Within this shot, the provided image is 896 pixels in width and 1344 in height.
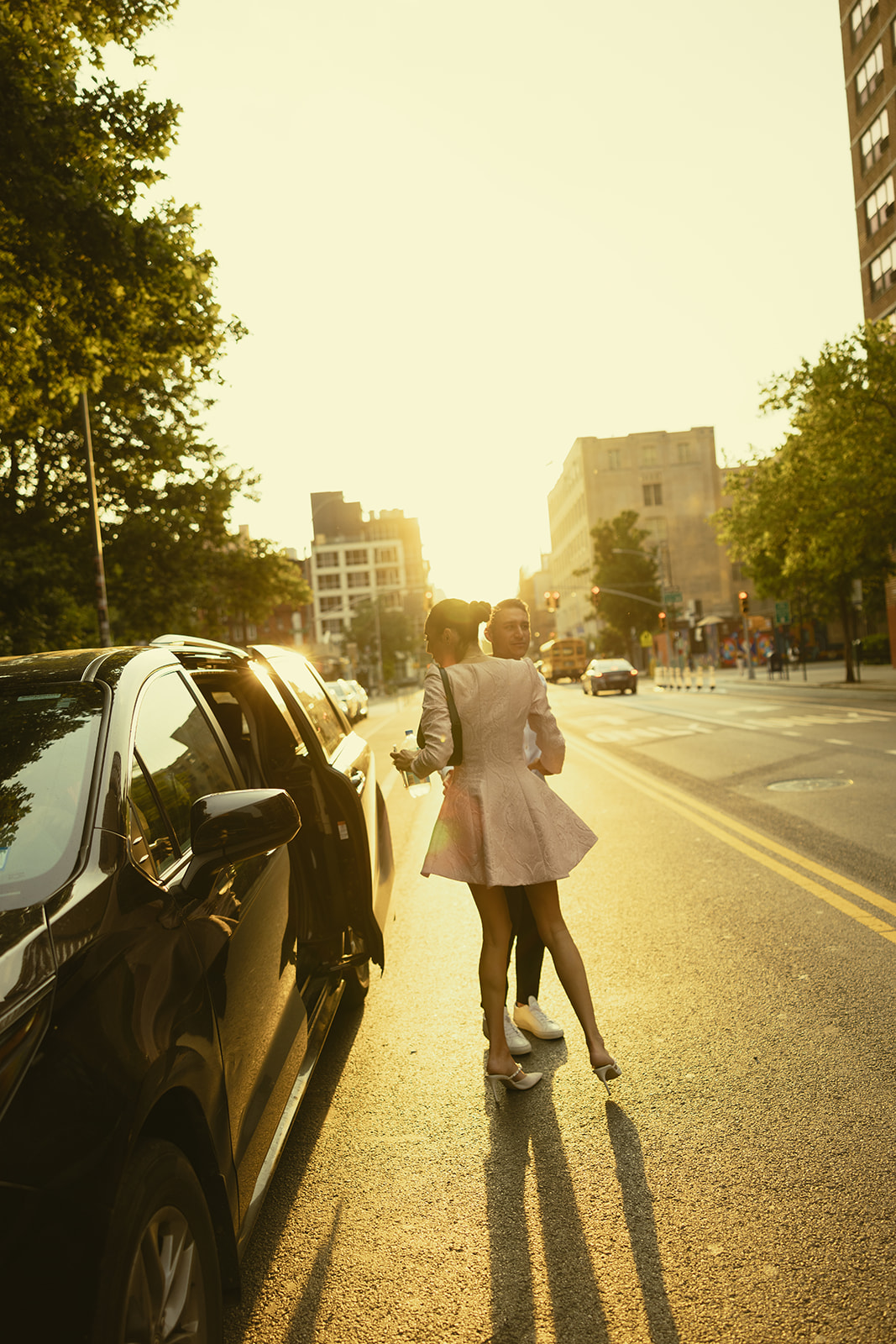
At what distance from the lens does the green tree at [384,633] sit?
328 feet

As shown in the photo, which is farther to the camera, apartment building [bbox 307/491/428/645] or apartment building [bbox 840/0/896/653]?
apartment building [bbox 307/491/428/645]

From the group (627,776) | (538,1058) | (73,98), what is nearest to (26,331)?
(73,98)

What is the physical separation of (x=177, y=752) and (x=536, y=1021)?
2352 mm

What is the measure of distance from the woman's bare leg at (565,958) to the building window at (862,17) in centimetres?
4582

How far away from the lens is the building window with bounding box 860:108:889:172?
4103 centimetres

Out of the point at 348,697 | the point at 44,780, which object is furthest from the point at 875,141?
the point at 44,780

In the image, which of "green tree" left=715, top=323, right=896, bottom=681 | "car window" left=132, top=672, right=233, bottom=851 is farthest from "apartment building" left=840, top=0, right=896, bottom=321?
"car window" left=132, top=672, right=233, bottom=851

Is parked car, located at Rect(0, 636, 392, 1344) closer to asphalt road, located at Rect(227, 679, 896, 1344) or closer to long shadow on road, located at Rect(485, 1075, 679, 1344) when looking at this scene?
asphalt road, located at Rect(227, 679, 896, 1344)

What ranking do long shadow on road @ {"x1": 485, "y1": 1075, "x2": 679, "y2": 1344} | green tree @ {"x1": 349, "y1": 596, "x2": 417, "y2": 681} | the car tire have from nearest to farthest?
long shadow on road @ {"x1": 485, "y1": 1075, "x2": 679, "y2": 1344} < the car tire < green tree @ {"x1": 349, "y1": 596, "x2": 417, "y2": 681}

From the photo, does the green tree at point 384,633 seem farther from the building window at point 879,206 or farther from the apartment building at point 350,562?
the building window at point 879,206

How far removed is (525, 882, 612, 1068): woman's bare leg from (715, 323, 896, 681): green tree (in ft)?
93.0

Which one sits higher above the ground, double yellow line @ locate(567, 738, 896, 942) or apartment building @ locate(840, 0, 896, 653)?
apartment building @ locate(840, 0, 896, 653)

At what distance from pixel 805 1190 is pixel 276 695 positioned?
2.62 m

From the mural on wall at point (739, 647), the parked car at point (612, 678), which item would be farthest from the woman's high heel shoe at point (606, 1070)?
the mural on wall at point (739, 647)
